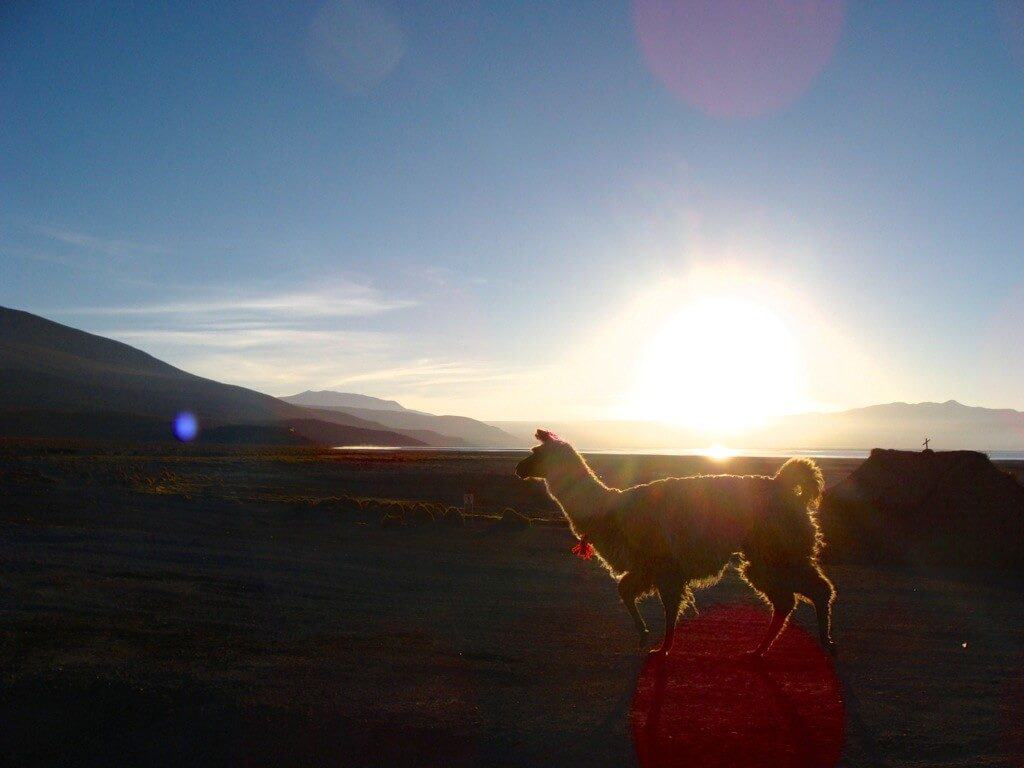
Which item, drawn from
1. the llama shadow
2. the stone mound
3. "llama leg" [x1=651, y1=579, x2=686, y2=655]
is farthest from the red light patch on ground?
the stone mound

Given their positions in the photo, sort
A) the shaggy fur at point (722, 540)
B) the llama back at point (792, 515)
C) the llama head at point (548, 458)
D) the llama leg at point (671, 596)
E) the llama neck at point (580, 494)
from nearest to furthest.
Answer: the llama leg at point (671, 596), the shaggy fur at point (722, 540), the llama back at point (792, 515), the llama neck at point (580, 494), the llama head at point (548, 458)

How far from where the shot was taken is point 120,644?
7.49 m

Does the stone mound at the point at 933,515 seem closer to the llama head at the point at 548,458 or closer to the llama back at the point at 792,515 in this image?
the llama back at the point at 792,515

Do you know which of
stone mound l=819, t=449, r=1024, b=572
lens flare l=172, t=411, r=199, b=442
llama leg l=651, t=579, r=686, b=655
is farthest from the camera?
lens flare l=172, t=411, r=199, b=442

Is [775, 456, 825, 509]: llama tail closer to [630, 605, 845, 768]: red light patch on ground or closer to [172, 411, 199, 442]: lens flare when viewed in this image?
[630, 605, 845, 768]: red light patch on ground

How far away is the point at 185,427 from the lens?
14650cm

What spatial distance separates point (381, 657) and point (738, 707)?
334 centimetres

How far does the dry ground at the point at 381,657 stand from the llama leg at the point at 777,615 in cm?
47

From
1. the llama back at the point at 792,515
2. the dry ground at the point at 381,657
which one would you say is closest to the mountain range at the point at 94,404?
the dry ground at the point at 381,657

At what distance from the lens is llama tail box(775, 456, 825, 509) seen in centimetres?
870

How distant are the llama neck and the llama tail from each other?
75.8 inches

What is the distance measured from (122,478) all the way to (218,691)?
1189 inches

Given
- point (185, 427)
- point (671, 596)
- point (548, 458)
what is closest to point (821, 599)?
point (671, 596)

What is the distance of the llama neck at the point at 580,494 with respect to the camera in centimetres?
911
